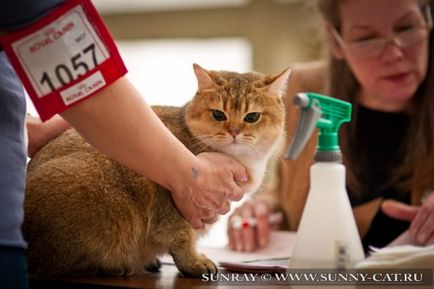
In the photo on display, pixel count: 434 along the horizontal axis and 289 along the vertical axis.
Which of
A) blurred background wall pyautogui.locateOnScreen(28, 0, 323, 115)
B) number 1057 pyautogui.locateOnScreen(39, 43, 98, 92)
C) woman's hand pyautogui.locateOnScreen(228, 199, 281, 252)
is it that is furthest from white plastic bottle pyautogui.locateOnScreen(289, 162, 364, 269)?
blurred background wall pyautogui.locateOnScreen(28, 0, 323, 115)

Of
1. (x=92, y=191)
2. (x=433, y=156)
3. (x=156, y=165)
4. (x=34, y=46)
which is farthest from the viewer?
(x=433, y=156)

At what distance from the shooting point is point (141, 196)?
1.04m

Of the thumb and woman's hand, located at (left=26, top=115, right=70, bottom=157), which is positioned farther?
the thumb

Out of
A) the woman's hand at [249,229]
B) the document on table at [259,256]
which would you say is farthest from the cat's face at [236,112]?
the woman's hand at [249,229]

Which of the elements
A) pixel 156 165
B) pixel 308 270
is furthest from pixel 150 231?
pixel 308 270

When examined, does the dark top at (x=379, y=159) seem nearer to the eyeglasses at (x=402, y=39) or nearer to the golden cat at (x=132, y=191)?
the eyeglasses at (x=402, y=39)

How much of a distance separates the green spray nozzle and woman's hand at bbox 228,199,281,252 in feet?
1.99

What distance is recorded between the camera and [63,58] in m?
0.76

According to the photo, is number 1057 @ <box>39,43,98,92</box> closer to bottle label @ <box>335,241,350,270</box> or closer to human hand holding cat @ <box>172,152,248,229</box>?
human hand holding cat @ <box>172,152,248,229</box>

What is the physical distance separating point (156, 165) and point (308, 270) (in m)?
0.28

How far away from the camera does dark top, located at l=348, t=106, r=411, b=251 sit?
1701 millimetres

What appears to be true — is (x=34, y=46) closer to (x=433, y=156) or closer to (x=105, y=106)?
(x=105, y=106)

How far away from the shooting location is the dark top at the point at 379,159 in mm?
1701

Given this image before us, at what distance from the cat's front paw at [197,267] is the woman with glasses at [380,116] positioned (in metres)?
0.38
